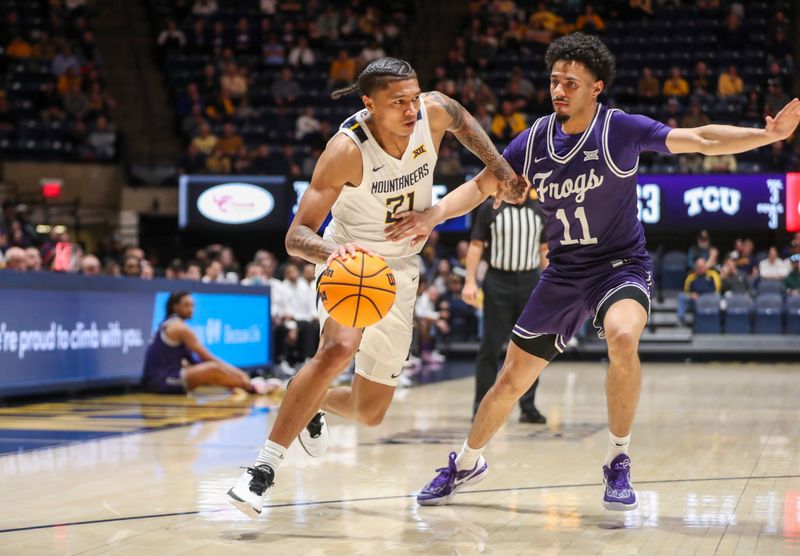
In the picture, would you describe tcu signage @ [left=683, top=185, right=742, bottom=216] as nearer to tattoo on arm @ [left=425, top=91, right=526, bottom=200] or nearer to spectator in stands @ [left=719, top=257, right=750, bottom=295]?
spectator in stands @ [left=719, top=257, right=750, bottom=295]

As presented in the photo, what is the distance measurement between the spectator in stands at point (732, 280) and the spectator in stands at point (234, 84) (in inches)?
363

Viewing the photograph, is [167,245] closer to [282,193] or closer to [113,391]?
[282,193]

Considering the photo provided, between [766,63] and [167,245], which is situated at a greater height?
[766,63]

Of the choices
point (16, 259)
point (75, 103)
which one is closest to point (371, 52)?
point (75, 103)

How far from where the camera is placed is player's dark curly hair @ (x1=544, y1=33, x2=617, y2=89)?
497 centimetres

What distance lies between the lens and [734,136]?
4.60m

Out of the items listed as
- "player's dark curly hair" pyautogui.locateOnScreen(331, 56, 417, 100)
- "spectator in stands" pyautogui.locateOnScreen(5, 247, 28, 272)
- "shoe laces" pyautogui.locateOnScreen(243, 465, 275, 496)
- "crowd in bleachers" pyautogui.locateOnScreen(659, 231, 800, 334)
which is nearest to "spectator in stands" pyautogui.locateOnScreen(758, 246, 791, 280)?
"crowd in bleachers" pyautogui.locateOnScreen(659, 231, 800, 334)

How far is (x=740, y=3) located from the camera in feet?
69.8

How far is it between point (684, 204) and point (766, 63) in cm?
389

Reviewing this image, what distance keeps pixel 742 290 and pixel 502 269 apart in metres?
10.9

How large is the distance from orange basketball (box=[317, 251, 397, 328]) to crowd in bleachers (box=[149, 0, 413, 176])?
14967 mm

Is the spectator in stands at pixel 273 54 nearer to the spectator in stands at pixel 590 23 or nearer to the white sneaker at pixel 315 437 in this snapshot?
the spectator in stands at pixel 590 23

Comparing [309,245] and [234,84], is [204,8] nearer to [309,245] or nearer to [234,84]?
[234,84]

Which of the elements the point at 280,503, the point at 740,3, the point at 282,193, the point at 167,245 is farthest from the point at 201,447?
the point at 740,3
